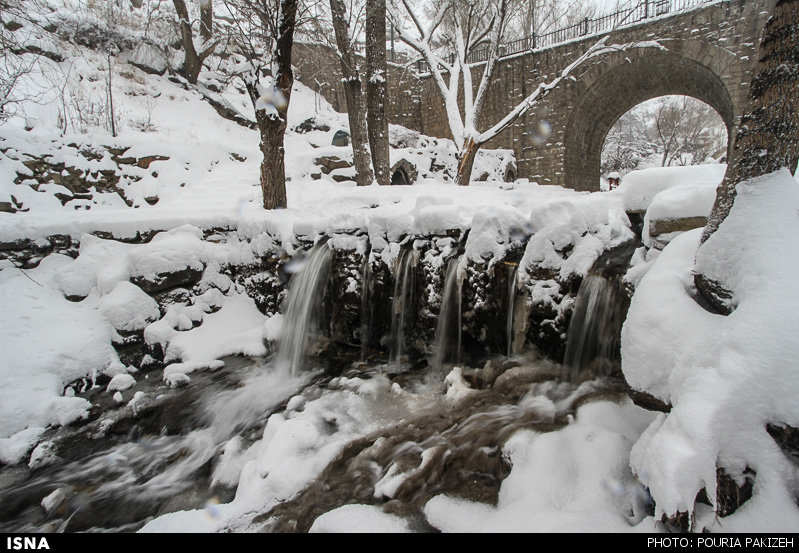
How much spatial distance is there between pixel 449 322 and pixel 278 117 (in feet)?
15.3

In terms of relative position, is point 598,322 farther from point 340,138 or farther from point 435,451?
point 340,138

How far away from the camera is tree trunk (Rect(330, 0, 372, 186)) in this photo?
26.0ft

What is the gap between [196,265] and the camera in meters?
5.62

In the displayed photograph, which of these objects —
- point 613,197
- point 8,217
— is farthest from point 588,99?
point 8,217

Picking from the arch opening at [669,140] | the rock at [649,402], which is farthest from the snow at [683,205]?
the arch opening at [669,140]

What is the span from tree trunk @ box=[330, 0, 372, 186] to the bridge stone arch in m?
10.0

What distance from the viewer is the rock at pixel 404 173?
12.5 m

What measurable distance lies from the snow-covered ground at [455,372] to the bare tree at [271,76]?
79 centimetres

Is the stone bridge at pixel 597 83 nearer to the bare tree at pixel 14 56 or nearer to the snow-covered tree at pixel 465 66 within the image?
the snow-covered tree at pixel 465 66

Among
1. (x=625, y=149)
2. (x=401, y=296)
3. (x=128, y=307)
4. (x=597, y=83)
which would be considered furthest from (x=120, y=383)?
(x=625, y=149)

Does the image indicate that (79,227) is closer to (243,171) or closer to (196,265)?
(196,265)

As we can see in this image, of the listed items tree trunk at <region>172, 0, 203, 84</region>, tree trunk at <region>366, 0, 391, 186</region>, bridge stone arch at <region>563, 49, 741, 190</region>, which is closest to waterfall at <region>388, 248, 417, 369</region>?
tree trunk at <region>366, 0, 391, 186</region>

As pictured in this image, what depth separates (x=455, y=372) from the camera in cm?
407

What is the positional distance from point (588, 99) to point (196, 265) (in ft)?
49.6
